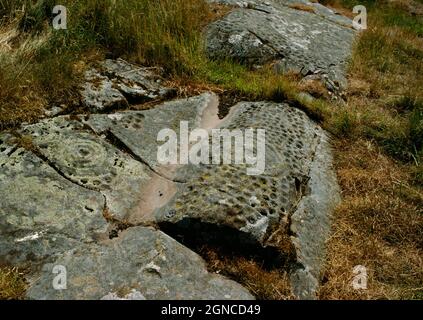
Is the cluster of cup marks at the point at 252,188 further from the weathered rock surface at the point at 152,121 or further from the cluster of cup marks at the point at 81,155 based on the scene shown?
the cluster of cup marks at the point at 81,155

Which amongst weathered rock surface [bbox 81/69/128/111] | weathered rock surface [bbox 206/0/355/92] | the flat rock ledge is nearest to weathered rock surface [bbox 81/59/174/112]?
weathered rock surface [bbox 81/69/128/111]

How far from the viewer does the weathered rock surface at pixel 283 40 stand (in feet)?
21.9

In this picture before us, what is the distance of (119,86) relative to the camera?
17.6 ft

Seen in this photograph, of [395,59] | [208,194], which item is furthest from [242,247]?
[395,59]

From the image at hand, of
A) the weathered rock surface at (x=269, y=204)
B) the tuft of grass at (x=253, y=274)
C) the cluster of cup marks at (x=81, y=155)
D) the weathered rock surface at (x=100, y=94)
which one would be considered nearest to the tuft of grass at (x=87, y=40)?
the weathered rock surface at (x=100, y=94)

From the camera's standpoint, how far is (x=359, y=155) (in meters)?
5.23

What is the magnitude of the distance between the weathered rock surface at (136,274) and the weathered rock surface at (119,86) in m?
1.82

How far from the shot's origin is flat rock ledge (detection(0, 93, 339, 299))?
3438 mm

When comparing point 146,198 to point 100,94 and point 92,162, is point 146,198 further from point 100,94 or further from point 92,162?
point 100,94

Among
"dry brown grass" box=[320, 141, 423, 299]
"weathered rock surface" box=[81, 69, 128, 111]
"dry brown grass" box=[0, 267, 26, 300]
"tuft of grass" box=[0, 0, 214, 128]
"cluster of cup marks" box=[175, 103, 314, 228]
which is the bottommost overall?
"dry brown grass" box=[0, 267, 26, 300]

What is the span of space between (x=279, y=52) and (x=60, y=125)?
3318mm

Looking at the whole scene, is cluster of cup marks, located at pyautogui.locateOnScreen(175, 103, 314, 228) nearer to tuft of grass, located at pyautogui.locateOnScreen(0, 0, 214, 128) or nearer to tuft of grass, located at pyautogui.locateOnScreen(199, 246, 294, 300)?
tuft of grass, located at pyautogui.locateOnScreen(199, 246, 294, 300)

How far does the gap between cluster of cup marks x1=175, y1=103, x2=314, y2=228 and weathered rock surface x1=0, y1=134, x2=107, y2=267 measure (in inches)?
27.1

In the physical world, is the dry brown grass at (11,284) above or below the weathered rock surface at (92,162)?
below
